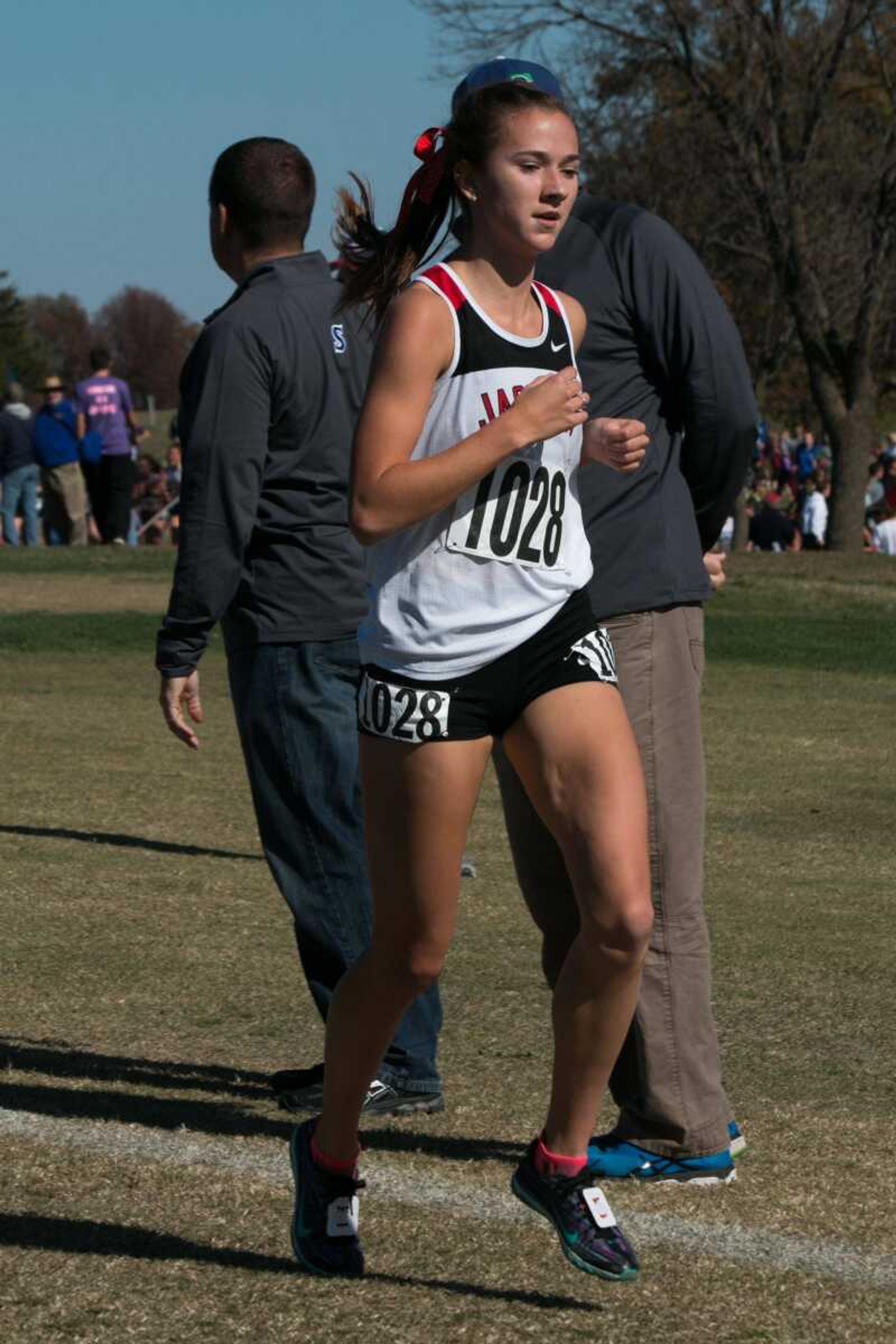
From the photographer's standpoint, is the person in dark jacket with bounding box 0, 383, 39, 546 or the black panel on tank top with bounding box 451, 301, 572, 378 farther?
the person in dark jacket with bounding box 0, 383, 39, 546

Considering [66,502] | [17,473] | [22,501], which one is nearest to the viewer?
[66,502]

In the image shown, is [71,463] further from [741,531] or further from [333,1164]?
[333,1164]

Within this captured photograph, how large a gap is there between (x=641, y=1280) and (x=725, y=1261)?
0.19 metres

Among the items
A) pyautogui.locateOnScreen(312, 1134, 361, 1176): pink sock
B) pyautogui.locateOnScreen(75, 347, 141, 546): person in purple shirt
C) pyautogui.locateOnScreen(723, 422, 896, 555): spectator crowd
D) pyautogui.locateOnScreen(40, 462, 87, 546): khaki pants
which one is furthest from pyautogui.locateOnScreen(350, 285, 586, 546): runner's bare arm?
pyautogui.locateOnScreen(723, 422, 896, 555): spectator crowd

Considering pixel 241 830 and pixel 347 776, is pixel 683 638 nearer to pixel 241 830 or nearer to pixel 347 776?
pixel 347 776

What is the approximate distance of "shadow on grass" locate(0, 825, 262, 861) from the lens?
8516 millimetres

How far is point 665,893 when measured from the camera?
4.47 meters

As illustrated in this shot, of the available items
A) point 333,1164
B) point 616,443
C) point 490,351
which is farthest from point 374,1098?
point 490,351

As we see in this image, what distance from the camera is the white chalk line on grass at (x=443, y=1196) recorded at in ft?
13.0

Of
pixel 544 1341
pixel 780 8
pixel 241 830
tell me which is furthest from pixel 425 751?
pixel 780 8

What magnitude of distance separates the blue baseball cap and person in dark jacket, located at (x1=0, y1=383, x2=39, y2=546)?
21186 mm

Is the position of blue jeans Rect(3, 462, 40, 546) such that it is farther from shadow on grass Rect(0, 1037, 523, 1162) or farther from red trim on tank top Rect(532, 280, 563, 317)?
red trim on tank top Rect(532, 280, 563, 317)

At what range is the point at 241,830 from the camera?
9.12m

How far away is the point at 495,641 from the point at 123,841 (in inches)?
205
